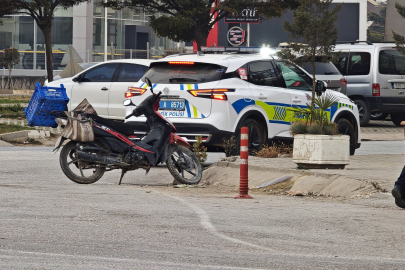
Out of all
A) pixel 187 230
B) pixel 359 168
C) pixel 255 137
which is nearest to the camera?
pixel 187 230

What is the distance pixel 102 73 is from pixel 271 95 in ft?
17.9

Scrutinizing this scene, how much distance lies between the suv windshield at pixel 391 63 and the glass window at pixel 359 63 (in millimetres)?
346

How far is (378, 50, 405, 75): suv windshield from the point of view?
22.2m

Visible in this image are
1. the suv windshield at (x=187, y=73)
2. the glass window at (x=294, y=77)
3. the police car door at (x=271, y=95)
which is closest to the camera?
the suv windshield at (x=187, y=73)

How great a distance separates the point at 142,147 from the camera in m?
10.5

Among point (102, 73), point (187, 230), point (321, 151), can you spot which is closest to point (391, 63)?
point (102, 73)

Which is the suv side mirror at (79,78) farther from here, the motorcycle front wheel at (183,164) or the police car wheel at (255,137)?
the motorcycle front wheel at (183,164)

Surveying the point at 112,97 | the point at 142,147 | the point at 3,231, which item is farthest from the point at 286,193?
the point at 112,97

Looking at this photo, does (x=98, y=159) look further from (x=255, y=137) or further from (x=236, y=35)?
(x=236, y=35)

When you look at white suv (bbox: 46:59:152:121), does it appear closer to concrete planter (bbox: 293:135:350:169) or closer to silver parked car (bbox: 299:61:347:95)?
silver parked car (bbox: 299:61:347:95)

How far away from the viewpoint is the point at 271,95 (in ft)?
42.5

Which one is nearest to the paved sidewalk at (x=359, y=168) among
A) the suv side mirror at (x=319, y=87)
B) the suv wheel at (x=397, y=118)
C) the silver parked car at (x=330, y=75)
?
the suv side mirror at (x=319, y=87)

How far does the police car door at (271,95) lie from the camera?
1277cm

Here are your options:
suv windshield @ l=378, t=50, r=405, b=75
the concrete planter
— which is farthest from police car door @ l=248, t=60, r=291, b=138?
suv windshield @ l=378, t=50, r=405, b=75
